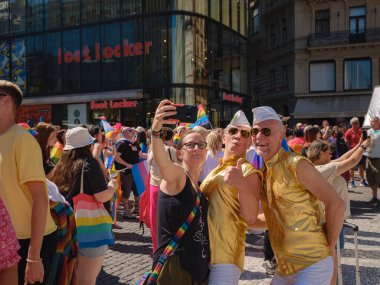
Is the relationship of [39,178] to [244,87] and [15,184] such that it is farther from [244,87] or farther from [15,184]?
[244,87]

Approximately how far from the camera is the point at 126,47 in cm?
2694

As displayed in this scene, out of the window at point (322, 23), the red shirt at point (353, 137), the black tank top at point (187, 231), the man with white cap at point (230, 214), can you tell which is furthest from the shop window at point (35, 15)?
the black tank top at point (187, 231)

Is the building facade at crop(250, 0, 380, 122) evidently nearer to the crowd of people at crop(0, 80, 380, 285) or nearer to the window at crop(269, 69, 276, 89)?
the window at crop(269, 69, 276, 89)

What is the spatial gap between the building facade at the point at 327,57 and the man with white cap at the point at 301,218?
29274mm

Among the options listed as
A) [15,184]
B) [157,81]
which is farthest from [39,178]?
[157,81]

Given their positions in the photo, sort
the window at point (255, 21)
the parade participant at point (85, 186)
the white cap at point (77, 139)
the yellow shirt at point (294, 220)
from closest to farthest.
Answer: the yellow shirt at point (294, 220) → the parade participant at point (85, 186) → the white cap at point (77, 139) → the window at point (255, 21)

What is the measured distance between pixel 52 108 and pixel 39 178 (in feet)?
95.2

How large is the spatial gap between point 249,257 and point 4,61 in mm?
31073

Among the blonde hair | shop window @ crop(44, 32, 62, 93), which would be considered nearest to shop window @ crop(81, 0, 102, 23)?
shop window @ crop(44, 32, 62, 93)

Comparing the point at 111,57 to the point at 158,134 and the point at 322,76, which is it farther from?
the point at 158,134

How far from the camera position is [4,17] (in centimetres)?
3219

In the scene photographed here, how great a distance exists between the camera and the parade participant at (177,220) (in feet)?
8.18

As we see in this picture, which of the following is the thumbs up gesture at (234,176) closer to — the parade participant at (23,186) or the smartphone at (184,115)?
the smartphone at (184,115)

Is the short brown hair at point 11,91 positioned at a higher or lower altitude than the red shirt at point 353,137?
higher
